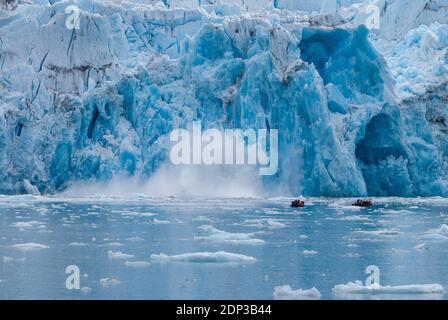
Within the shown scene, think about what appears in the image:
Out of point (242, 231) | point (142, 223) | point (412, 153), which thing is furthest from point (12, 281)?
point (412, 153)

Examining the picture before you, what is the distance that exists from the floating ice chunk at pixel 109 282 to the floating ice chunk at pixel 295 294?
65.6 inches

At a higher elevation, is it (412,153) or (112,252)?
(412,153)

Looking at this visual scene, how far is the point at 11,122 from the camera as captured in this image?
23.1 meters

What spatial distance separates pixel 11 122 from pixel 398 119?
11.7m

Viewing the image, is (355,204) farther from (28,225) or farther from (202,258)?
(202,258)

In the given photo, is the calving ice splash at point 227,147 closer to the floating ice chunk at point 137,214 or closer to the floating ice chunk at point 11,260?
the floating ice chunk at point 137,214

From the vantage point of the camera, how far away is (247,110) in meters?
22.7

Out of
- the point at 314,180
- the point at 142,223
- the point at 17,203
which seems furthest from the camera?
the point at 314,180

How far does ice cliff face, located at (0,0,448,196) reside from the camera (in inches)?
890

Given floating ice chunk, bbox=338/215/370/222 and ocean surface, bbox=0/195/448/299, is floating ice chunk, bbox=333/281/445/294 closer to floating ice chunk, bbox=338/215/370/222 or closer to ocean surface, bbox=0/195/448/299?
ocean surface, bbox=0/195/448/299

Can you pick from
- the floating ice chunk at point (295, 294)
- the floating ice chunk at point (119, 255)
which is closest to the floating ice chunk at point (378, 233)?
the floating ice chunk at point (119, 255)

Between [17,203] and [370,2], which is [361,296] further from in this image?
[370,2]

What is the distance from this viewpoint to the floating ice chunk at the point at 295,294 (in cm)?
702

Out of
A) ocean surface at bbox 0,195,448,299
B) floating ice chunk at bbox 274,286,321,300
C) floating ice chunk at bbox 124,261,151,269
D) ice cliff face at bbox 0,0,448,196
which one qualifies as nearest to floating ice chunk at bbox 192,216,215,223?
ocean surface at bbox 0,195,448,299
